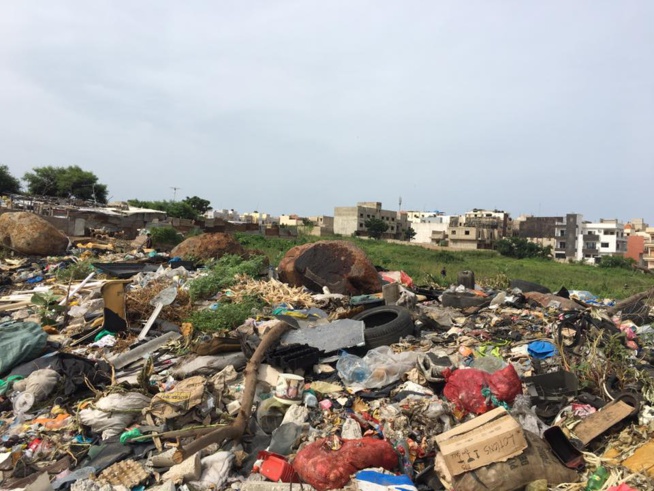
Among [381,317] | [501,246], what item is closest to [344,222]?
[501,246]

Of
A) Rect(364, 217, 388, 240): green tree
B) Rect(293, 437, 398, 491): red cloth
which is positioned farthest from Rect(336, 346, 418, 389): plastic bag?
Rect(364, 217, 388, 240): green tree

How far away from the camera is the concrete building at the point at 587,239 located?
52.9 m

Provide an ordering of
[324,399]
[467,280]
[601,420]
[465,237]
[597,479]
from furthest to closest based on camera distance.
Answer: [465,237] → [467,280] → [324,399] → [601,420] → [597,479]

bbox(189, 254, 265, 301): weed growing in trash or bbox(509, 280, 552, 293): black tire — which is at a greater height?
bbox(189, 254, 265, 301): weed growing in trash

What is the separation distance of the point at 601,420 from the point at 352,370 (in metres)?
1.98

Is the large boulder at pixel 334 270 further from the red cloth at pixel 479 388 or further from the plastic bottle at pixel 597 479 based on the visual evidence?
the plastic bottle at pixel 597 479

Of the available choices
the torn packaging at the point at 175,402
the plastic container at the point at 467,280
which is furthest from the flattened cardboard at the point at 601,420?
the plastic container at the point at 467,280

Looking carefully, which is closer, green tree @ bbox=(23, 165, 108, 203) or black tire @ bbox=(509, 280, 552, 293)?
black tire @ bbox=(509, 280, 552, 293)

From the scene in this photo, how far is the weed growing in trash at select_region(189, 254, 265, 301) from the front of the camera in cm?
723

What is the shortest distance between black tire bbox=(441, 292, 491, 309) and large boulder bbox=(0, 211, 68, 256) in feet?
32.7

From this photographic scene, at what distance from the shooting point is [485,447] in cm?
285

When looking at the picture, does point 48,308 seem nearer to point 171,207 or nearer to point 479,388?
point 479,388

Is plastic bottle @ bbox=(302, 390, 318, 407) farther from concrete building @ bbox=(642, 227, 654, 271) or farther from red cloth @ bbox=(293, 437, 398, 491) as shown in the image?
concrete building @ bbox=(642, 227, 654, 271)

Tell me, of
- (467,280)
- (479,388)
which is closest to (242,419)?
(479,388)
